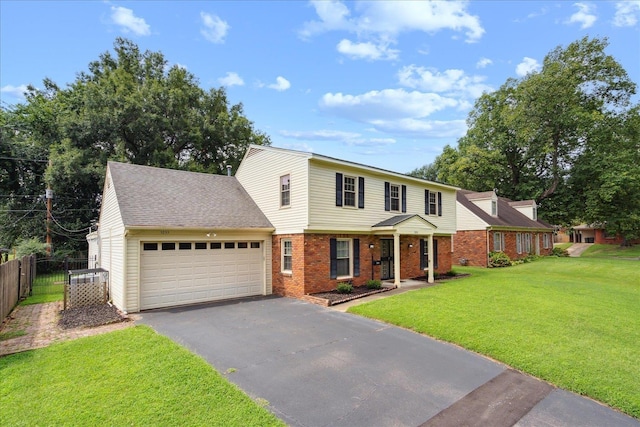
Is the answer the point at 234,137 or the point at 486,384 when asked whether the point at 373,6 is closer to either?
the point at 486,384

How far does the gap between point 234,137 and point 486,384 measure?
2591cm

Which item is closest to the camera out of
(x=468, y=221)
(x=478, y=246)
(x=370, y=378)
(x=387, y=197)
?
(x=370, y=378)

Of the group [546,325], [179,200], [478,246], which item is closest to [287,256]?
[179,200]

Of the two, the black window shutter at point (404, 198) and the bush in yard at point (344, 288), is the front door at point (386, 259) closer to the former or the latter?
the black window shutter at point (404, 198)

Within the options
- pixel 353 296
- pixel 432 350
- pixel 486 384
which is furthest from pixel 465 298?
pixel 486 384

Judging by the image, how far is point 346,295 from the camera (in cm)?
1207

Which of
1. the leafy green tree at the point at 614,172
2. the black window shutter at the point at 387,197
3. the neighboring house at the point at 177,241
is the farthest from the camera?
the leafy green tree at the point at 614,172

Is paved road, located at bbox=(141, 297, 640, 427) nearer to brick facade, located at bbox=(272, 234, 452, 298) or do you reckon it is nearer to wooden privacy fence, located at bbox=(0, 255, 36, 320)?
brick facade, located at bbox=(272, 234, 452, 298)

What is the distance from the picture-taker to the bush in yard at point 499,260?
896 inches

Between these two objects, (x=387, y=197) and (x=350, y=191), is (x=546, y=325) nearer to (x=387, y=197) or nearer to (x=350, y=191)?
(x=350, y=191)

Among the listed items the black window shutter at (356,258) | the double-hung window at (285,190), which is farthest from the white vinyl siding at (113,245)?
the black window shutter at (356,258)

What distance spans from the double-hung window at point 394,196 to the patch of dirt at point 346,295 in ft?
12.9

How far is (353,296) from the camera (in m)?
11.9

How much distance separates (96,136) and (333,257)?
2071 cm
